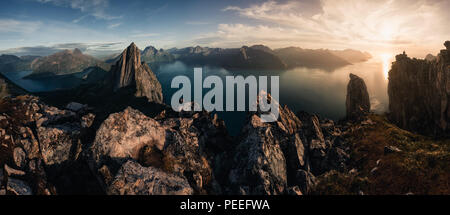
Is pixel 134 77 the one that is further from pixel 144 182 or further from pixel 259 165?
pixel 144 182

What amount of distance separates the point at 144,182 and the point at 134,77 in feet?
535

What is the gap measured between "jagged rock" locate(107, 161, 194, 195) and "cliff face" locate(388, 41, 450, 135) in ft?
216

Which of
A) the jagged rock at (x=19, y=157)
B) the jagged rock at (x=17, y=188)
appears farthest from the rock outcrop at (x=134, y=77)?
the jagged rock at (x=17, y=188)

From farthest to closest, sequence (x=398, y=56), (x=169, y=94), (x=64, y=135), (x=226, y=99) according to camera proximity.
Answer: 1. (x=169, y=94)
2. (x=226, y=99)
3. (x=398, y=56)
4. (x=64, y=135)

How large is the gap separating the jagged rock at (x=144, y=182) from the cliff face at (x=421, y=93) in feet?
216

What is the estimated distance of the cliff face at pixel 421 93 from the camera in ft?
→ 152

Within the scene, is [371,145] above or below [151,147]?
below

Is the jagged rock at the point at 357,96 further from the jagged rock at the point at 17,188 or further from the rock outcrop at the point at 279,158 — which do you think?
the jagged rock at the point at 17,188

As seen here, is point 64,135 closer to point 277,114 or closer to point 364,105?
point 277,114

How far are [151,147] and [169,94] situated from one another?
585 ft

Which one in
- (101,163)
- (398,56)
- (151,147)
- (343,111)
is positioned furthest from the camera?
(343,111)

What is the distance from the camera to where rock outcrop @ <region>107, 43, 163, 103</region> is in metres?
159
